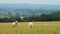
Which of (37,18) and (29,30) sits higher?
(29,30)

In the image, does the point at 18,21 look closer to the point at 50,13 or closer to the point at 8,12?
the point at 8,12

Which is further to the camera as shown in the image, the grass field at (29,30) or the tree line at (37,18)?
the tree line at (37,18)

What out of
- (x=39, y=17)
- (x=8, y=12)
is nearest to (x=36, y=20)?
(x=39, y=17)

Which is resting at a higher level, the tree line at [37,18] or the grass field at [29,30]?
the grass field at [29,30]

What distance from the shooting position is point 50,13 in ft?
30.6

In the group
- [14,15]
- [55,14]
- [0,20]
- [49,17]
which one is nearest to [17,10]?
[14,15]

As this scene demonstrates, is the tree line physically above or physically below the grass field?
below

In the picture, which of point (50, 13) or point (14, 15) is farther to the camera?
point (50, 13)

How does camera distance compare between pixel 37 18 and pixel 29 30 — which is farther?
pixel 37 18

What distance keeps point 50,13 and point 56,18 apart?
499 mm

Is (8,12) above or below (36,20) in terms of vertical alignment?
above

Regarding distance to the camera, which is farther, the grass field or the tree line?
the tree line

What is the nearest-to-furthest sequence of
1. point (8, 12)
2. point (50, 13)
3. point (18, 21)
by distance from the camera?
1. point (8, 12)
2. point (18, 21)
3. point (50, 13)

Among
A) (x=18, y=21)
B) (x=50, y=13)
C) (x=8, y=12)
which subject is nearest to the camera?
(x=8, y=12)
